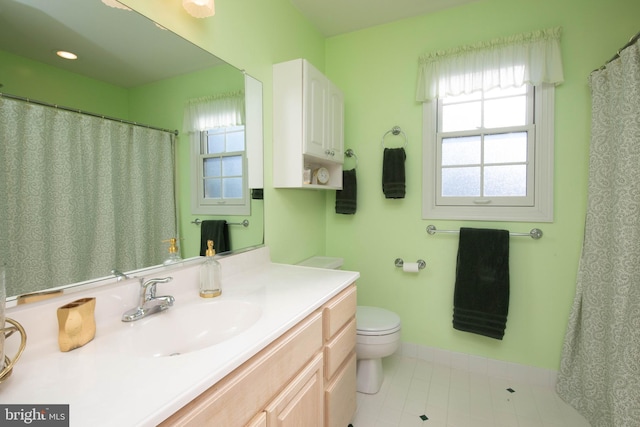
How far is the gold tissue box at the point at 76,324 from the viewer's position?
781mm

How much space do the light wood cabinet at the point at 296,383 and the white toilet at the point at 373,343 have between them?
0.27m

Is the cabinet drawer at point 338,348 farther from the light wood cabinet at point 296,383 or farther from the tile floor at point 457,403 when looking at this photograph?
the tile floor at point 457,403

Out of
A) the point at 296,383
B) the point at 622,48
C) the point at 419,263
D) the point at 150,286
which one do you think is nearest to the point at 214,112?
the point at 150,286

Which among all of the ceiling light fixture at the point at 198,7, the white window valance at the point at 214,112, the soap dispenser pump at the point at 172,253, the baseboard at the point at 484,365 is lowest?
the baseboard at the point at 484,365

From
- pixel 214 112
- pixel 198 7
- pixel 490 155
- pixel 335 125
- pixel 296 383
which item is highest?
pixel 198 7

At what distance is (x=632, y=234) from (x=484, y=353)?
1.18 m

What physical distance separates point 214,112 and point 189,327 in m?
0.97

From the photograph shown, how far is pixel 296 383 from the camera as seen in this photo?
103cm

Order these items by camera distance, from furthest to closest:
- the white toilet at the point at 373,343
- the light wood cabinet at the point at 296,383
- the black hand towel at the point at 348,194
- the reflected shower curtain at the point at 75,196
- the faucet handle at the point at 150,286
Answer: the black hand towel at the point at 348,194 → the white toilet at the point at 373,343 → the faucet handle at the point at 150,286 → the reflected shower curtain at the point at 75,196 → the light wood cabinet at the point at 296,383

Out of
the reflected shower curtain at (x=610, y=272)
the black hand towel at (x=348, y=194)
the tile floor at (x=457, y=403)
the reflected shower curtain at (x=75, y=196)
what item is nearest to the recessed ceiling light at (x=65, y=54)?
the reflected shower curtain at (x=75, y=196)

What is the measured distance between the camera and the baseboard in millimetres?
1950

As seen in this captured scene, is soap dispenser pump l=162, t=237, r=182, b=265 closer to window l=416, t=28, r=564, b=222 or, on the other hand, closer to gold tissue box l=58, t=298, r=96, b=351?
gold tissue box l=58, t=298, r=96, b=351

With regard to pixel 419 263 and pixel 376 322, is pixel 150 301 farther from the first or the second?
pixel 419 263

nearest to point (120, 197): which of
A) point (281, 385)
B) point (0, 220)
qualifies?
point (0, 220)
